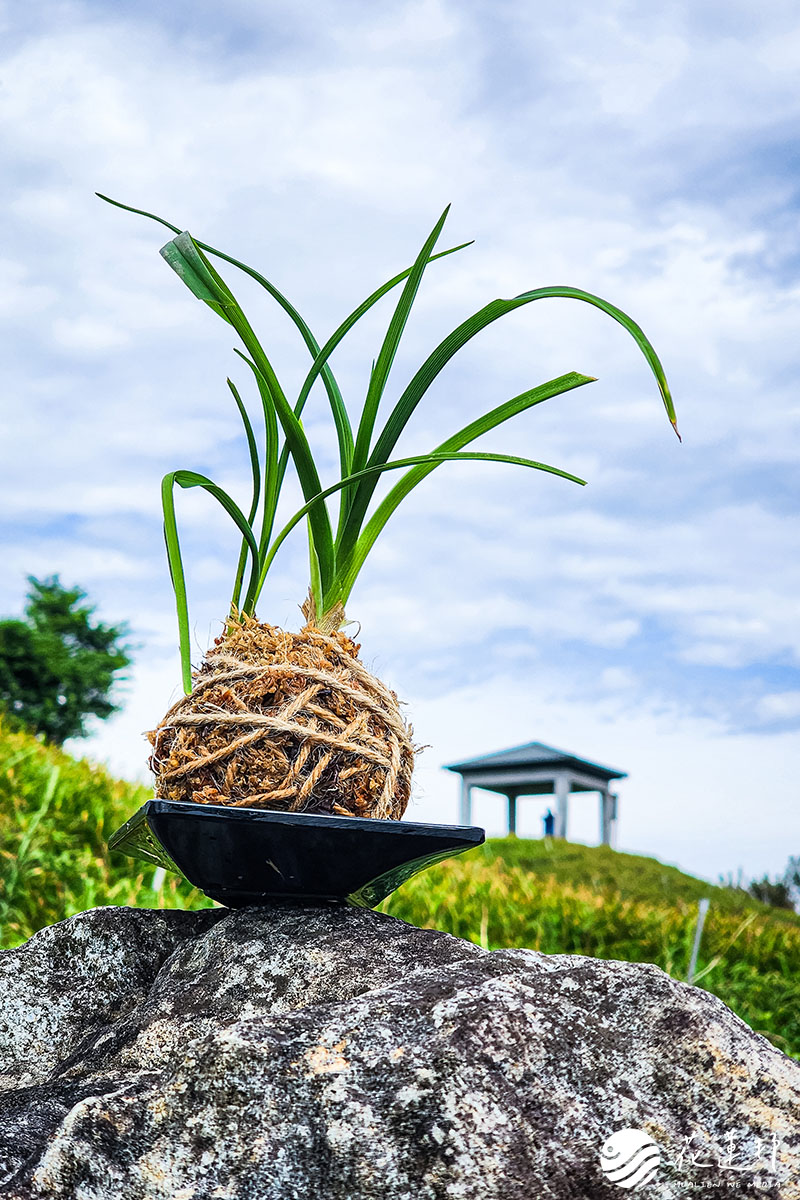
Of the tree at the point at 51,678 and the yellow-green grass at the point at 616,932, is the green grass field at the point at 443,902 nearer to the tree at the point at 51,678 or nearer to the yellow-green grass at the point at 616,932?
the yellow-green grass at the point at 616,932

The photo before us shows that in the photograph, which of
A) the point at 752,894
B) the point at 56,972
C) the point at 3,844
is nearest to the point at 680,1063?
the point at 56,972

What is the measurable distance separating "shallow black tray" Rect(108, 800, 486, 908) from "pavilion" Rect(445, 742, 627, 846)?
1594cm

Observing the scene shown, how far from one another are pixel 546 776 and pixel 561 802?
59 centimetres

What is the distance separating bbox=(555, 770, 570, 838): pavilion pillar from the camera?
708 inches

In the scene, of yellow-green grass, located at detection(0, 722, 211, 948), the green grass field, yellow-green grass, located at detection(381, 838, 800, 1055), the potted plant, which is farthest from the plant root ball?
yellow-green grass, located at detection(381, 838, 800, 1055)

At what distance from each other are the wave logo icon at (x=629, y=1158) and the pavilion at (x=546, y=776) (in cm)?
1664

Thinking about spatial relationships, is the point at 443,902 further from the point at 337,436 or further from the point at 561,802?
the point at 561,802

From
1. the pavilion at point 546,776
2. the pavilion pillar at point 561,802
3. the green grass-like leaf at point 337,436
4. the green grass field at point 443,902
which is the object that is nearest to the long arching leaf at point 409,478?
Result: the green grass-like leaf at point 337,436

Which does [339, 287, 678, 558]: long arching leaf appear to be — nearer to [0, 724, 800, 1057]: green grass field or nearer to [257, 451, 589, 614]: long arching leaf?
[257, 451, 589, 614]: long arching leaf

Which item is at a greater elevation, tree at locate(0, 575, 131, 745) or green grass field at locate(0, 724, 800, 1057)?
tree at locate(0, 575, 131, 745)

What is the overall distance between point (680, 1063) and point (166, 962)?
1208 mm

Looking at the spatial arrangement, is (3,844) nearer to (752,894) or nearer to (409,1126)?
(409,1126)

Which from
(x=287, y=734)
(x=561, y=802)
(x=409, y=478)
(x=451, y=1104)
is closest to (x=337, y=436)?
(x=409, y=478)

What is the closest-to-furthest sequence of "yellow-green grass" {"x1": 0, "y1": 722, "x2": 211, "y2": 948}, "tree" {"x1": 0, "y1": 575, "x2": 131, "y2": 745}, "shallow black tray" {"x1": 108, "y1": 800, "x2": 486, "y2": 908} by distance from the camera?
"shallow black tray" {"x1": 108, "y1": 800, "x2": 486, "y2": 908} < "yellow-green grass" {"x1": 0, "y1": 722, "x2": 211, "y2": 948} < "tree" {"x1": 0, "y1": 575, "x2": 131, "y2": 745}
